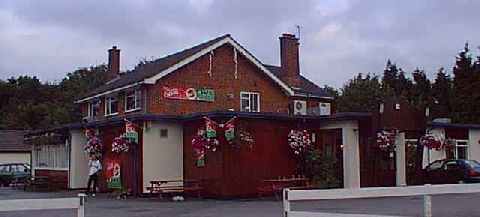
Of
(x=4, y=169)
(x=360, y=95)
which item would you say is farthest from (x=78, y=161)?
(x=360, y=95)

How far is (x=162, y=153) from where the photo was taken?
28.6 meters

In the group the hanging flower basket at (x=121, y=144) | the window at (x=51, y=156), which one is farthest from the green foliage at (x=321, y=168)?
the window at (x=51, y=156)

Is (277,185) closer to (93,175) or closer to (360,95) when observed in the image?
(93,175)

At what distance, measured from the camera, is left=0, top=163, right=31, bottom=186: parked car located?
145ft

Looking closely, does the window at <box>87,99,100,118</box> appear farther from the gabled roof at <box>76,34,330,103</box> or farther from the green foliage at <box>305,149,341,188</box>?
the green foliage at <box>305,149,341,188</box>

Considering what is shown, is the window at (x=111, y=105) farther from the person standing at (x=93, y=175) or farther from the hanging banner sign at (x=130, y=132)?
the hanging banner sign at (x=130, y=132)

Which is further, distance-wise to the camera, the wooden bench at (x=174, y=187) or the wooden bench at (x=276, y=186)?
the wooden bench at (x=174, y=187)

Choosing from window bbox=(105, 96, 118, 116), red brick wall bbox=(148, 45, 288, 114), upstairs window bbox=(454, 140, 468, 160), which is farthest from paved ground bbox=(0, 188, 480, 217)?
window bbox=(105, 96, 118, 116)

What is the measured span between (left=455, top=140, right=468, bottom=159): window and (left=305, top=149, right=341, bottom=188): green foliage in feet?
33.1

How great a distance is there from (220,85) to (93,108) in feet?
28.5

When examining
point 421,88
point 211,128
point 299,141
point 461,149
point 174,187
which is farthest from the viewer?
point 421,88

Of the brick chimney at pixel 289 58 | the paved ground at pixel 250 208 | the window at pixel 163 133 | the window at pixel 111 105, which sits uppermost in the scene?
the brick chimney at pixel 289 58

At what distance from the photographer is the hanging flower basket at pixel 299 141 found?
28031mm

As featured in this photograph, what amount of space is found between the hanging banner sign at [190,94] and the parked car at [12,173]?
13169 mm
